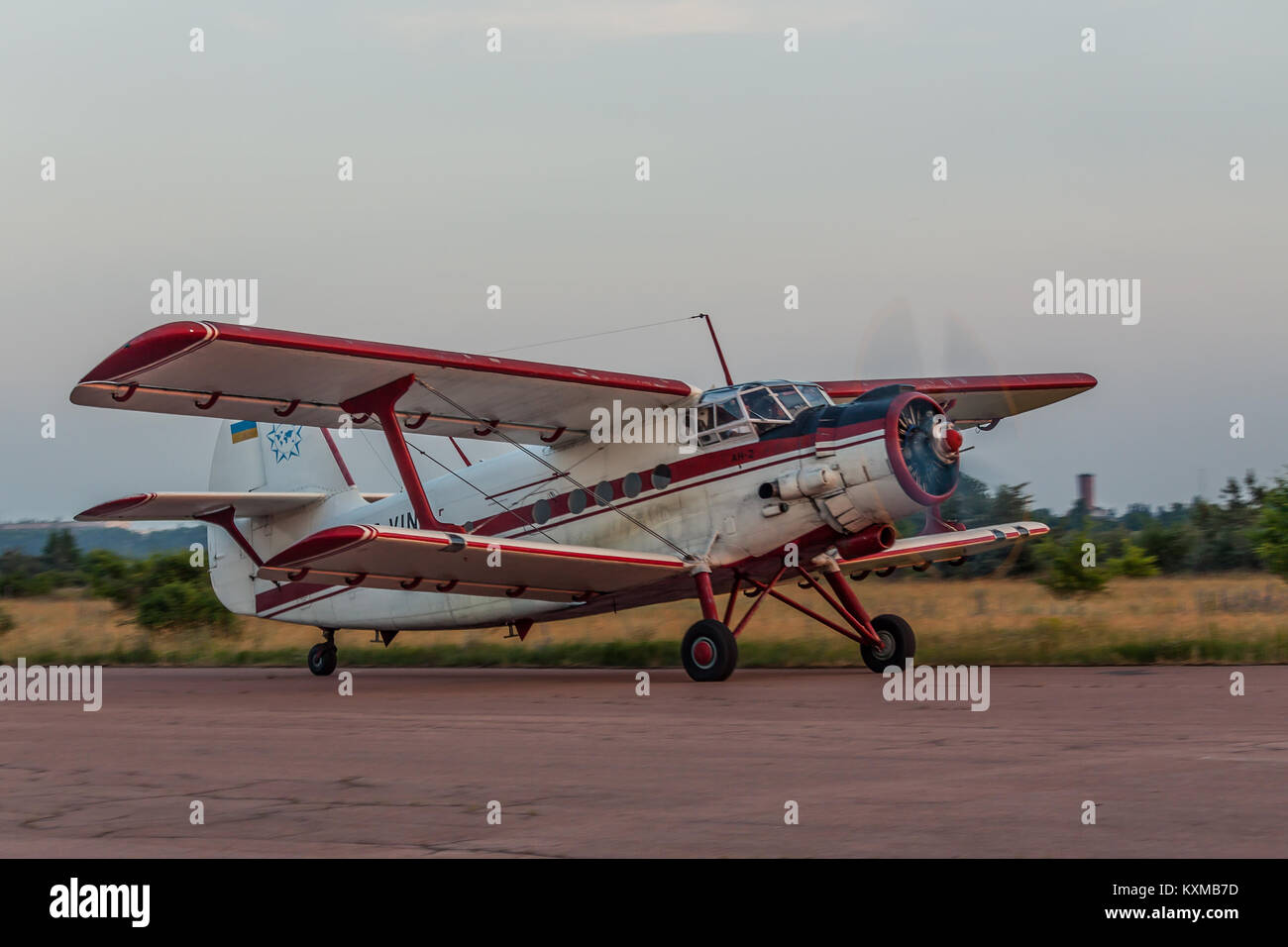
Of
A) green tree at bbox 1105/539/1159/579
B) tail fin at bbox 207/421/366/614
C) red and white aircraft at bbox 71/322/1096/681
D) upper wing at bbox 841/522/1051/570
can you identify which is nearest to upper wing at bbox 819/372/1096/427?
red and white aircraft at bbox 71/322/1096/681

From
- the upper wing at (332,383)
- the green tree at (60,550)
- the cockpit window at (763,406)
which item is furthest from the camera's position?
the green tree at (60,550)

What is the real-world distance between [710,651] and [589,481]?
11.4 feet

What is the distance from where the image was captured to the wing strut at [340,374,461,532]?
49.4 feet

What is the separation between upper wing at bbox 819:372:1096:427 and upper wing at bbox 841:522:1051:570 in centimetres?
185

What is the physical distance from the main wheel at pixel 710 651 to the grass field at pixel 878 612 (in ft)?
12.9

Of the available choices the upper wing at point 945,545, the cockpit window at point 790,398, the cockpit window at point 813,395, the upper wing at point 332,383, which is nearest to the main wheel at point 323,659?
the upper wing at point 332,383

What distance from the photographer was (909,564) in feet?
57.7

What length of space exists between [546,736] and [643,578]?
5.66 m

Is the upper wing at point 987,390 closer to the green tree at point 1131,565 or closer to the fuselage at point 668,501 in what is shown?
the fuselage at point 668,501

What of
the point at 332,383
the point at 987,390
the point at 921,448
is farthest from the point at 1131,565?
the point at 332,383

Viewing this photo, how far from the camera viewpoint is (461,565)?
15.0 metres

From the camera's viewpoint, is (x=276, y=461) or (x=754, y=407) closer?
(x=754, y=407)

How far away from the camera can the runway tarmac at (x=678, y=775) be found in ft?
18.1

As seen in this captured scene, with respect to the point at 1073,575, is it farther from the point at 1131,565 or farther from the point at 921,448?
the point at 921,448
